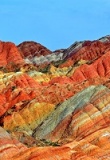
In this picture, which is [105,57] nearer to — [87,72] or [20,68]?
[87,72]

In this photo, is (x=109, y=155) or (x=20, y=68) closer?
(x=109, y=155)

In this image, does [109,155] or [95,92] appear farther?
[95,92]

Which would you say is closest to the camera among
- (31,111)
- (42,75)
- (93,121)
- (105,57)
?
(93,121)

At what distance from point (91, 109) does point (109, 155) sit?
35.5 meters

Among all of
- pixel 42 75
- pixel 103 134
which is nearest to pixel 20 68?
pixel 42 75

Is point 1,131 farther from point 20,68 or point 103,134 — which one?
point 20,68

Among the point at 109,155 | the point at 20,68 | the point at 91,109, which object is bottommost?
the point at 109,155

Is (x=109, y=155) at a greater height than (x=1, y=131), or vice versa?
(x=1, y=131)

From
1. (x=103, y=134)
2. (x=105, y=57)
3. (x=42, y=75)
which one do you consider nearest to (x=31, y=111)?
(x=103, y=134)

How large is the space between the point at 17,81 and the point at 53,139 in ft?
236

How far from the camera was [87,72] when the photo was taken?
18525cm

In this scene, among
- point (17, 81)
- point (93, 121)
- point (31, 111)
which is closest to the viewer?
point (93, 121)

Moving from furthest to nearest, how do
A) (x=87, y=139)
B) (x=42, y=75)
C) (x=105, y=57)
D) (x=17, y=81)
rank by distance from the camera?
(x=105, y=57) < (x=42, y=75) < (x=17, y=81) < (x=87, y=139)

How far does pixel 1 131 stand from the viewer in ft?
206
